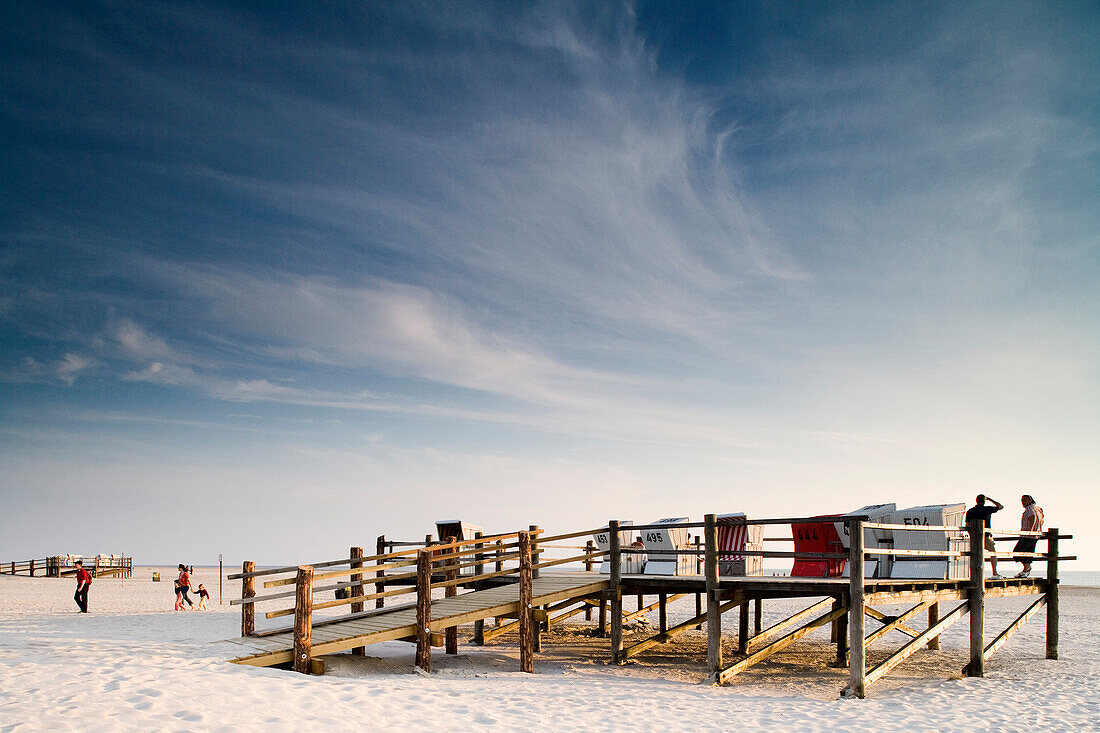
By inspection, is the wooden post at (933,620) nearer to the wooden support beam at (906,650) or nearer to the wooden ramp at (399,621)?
the wooden support beam at (906,650)

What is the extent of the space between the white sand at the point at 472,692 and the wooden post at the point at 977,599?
431 mm

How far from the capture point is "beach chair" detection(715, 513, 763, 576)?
46.4 ft

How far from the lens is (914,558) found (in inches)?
513

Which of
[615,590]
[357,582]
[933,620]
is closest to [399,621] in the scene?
[357,582]

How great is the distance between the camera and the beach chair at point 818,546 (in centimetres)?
1405

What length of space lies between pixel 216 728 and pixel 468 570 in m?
14.9

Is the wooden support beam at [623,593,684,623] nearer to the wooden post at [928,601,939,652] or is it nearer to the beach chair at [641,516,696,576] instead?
the beach chair at [641,516,696,576]

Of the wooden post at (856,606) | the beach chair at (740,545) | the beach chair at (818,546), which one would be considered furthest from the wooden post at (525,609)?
the wooden post at (856,606)

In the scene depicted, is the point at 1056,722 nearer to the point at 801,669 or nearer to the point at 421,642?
the point at 801,669

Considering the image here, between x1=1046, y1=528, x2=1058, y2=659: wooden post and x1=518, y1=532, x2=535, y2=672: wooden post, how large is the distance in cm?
1020

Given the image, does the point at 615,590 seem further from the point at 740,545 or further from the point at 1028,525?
the point at 1028,525

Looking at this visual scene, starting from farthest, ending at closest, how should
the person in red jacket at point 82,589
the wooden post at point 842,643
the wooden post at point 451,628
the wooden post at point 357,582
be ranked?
the person in red jacket at point 82,589 → the wooden post at point 842,643 → the wooden post at point 451,628 → the wooden post at point 357,582

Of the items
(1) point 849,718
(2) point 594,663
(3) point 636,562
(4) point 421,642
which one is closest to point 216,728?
(4) point 421,642

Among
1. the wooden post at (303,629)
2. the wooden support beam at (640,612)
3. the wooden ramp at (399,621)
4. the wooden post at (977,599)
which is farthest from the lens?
the wooden support beam at (640,612)
